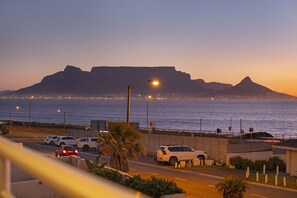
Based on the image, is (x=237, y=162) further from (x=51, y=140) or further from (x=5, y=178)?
(x=5, y=178)

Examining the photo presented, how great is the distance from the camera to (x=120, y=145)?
26953 millimetres

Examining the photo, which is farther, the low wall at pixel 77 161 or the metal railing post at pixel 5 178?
the low wall at pixel 77 161

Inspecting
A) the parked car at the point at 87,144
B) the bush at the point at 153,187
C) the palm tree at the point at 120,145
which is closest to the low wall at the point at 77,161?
the palm tree at the point at 120,145

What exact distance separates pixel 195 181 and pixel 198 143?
1220 centimetres

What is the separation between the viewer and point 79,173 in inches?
83.7

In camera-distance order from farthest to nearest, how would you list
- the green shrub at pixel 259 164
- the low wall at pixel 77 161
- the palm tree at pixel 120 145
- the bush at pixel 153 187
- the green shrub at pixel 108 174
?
the green shrub at pixel 259 164 < the palm tree at pixel 120 145 < the low wall at pixel 77 161 < the green shrub at pixel 108 174 < the bush at pixel 153 187

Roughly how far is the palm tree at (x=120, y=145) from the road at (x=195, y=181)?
3452 mm

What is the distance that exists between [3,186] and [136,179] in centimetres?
1611

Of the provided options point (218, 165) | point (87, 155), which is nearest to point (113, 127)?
point (218, 165)

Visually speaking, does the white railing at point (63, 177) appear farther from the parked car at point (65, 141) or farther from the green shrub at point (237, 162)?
the parked car at point (65, 141)

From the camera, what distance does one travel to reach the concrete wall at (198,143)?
133ft

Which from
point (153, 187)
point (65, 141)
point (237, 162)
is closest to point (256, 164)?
point (237, 162)

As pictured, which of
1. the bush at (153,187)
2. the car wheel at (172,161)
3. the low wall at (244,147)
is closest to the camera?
the bush at (153,187)

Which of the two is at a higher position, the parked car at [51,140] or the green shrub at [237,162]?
the parked car at [51,140]
